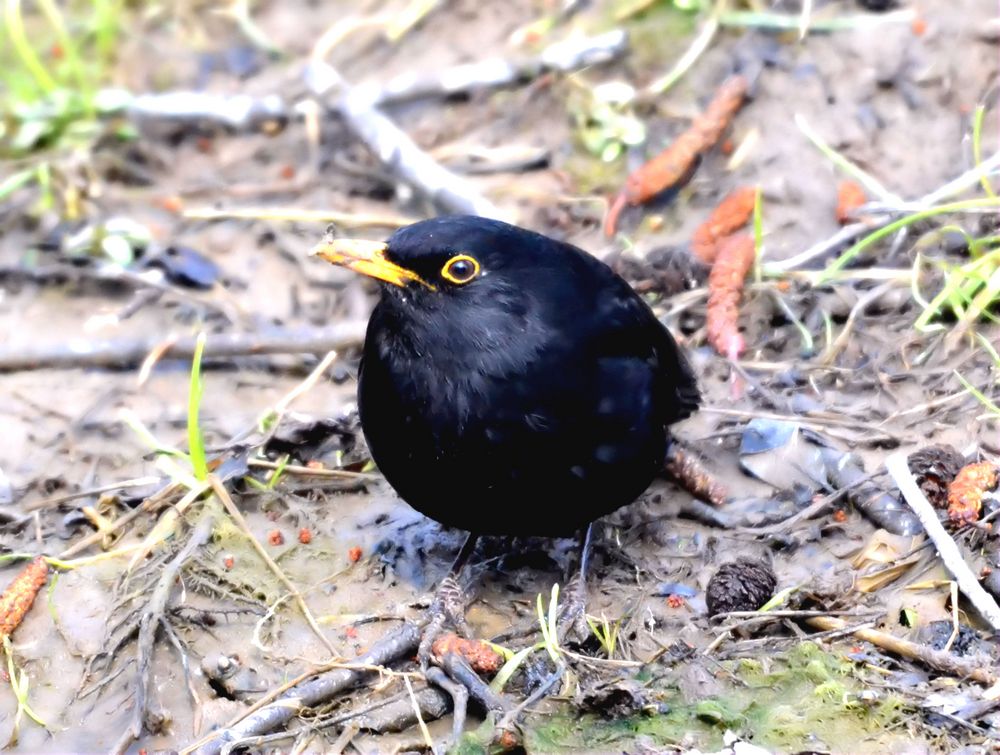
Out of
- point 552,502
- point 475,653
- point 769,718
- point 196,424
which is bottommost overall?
point 475,653

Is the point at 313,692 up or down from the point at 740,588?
down

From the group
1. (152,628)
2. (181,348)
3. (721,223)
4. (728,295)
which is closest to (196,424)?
(152,628)

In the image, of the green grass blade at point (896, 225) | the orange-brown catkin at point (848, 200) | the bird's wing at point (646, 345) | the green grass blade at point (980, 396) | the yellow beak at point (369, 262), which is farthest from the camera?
the orange-brown catkin at point (848, 200)

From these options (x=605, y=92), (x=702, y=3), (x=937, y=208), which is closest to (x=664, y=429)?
(x=937, y=208)

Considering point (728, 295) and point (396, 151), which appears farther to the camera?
point (396, 151)

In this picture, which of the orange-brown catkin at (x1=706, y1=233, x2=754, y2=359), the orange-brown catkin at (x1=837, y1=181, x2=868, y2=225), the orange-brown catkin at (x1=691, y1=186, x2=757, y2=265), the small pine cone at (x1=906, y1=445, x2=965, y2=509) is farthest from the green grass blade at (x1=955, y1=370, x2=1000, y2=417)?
the orange-brown catkin at (x1=691, y1=186, x2=757, y2=265)

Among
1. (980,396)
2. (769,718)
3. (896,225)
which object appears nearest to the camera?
(769,718)

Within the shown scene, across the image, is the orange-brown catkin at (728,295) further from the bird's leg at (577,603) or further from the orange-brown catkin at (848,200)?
the bird's leg at (577,603)

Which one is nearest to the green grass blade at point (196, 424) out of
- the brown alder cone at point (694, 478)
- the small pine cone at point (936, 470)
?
the brown alder cone at point (694, 478)

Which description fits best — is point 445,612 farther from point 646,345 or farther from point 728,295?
point 728,295
